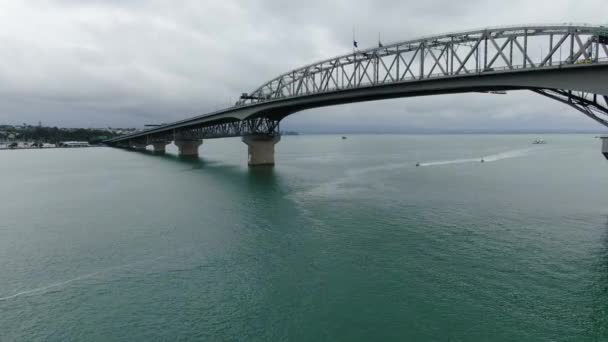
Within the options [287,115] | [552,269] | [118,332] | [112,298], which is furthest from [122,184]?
[552,269]

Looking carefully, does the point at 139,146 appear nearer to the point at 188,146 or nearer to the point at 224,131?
the point at 188,146

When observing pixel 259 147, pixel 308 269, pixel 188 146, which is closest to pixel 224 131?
pixel 259 147

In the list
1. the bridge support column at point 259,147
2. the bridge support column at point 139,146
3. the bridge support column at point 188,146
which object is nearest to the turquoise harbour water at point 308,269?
the bridge support column at point 259,147

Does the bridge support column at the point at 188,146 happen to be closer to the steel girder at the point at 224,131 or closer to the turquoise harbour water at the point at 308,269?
the steel girder at the point at 224,131

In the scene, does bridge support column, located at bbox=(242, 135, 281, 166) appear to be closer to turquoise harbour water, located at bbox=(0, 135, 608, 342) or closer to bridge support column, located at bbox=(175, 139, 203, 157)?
turquoise harbour water, located at bbox=(0, 135, 608, 342)

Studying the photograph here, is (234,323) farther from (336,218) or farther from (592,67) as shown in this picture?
(592,67)

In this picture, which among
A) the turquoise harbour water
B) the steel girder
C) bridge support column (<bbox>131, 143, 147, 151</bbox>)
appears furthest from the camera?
bridge support column (<bbox>131, 143, 147, 151</bbox>)

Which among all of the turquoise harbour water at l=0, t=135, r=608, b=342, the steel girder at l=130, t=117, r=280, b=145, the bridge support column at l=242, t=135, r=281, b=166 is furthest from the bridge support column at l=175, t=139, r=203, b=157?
the turquoise harbour water at l=0, t=135, r=608, b=342
